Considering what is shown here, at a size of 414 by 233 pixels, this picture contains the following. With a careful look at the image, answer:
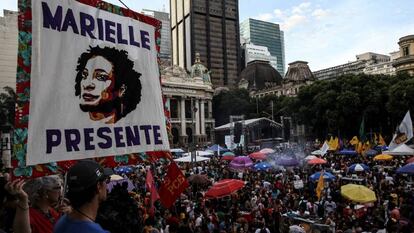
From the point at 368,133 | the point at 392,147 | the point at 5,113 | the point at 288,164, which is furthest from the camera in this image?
the point at 368,133

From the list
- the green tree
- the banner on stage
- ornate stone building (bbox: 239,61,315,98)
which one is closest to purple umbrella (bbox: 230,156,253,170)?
the banner on stage

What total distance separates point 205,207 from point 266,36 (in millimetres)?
171266

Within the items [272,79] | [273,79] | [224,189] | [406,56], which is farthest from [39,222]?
[273,79]

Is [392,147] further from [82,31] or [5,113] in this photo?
[5,113]

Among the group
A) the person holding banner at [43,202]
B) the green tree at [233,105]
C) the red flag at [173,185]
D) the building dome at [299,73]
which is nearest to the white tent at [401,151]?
the red flag at [173,185]

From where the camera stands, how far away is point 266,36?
580 feet

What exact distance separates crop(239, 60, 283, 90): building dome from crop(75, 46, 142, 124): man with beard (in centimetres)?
9995

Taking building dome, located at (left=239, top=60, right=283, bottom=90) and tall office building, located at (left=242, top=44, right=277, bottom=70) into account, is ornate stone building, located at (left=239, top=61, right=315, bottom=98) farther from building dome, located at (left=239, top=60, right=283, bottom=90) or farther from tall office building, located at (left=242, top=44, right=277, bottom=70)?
tall office building, located at (left=242, top=44, right=277, bottom=70)

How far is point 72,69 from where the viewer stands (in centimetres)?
393

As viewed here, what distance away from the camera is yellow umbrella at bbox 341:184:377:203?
1093 cm

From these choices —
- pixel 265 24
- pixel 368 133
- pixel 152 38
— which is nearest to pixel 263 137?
pixel 368 133

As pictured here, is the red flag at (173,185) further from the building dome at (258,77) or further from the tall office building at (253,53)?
the tall office building at (253,53)

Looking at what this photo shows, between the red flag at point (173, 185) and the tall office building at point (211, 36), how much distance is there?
340 ft

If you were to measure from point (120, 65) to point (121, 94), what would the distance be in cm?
34
